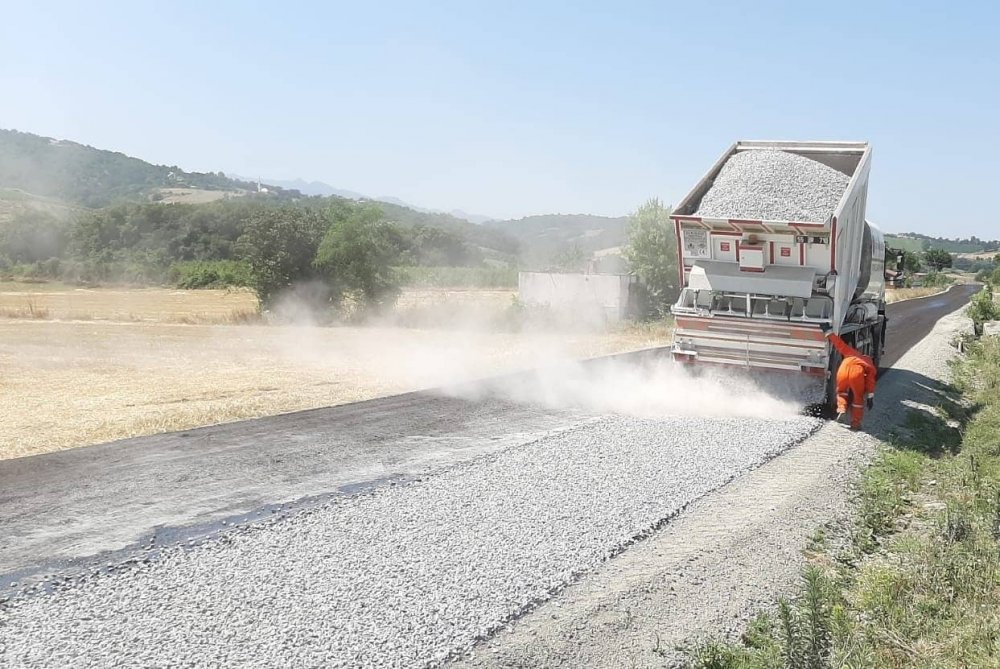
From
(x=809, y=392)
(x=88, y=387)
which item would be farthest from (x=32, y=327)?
(x=809, y=392)

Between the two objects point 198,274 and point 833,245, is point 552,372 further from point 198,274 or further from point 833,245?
point 198,274

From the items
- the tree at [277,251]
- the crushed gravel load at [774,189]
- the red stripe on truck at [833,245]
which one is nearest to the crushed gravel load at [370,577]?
the red stripe on truck at [833,245]

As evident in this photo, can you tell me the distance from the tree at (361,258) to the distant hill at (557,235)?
23.0 m

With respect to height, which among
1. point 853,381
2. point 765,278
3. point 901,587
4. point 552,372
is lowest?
point 552,372

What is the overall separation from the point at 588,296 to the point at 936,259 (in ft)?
442

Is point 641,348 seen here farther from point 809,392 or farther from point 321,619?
point 321,619

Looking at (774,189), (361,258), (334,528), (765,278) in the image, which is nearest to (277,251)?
(361,258)

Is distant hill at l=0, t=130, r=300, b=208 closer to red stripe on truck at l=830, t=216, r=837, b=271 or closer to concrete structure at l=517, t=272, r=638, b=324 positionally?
concrete structure at l=517, t=272, r=638, b=324

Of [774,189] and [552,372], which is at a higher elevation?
[774,189]

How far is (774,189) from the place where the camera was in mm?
13891

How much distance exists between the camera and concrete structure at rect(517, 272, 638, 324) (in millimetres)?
33688

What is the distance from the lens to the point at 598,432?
12.2 metres

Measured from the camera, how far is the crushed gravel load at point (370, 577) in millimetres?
5262

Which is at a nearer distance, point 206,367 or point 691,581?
point 691,581
